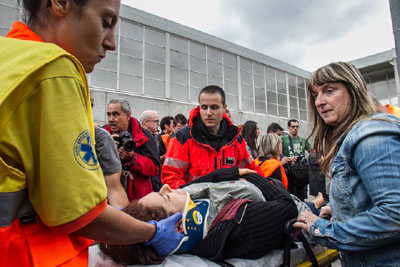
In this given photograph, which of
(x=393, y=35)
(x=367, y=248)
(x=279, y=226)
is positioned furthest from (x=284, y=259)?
(x=393, y=35)

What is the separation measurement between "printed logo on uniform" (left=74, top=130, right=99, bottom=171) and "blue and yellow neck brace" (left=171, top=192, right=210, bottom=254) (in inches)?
42.4

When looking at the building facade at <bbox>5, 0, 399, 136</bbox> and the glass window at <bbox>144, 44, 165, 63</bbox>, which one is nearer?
the building facade at <bbox>5, 0, 399, 136</bbox>

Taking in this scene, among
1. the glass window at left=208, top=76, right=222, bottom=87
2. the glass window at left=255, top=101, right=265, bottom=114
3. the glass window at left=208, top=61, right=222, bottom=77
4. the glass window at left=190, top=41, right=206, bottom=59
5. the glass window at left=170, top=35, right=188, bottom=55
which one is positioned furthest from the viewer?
the glass window at left=255, top=101, right=265, bottom=114

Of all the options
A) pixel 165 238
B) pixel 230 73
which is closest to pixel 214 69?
pixel 230 73

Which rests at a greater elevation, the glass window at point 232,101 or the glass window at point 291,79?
the glass window at point 291,79

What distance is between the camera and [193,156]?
2965mm

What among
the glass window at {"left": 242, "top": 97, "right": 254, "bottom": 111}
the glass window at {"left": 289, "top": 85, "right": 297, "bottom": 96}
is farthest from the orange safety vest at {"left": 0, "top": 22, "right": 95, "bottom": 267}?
the glass window at {"left": 289, "top": 85, "right": 297, "bottom": 96}

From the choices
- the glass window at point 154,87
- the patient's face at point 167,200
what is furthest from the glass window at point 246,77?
the patient's face at point 167,200

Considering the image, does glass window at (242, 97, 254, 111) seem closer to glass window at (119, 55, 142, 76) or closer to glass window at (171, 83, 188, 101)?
glass window at (171, 83, 188, 101)

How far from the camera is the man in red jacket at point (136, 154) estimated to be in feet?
9.98

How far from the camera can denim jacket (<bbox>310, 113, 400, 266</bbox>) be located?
1145 mm

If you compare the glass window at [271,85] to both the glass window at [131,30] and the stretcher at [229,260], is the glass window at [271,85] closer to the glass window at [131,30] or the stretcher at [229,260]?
the glass window at [131,30]

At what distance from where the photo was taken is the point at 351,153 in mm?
1286

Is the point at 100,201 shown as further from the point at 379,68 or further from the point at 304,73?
the point at 379,68
